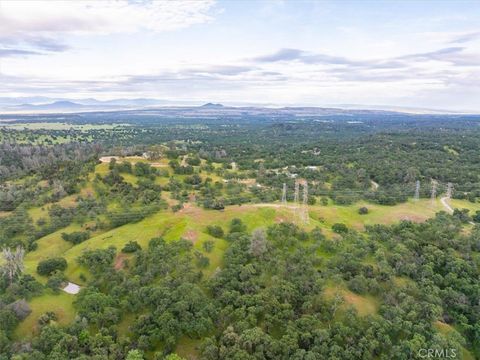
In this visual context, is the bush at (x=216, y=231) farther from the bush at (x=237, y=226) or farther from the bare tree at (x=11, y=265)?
the bare tree at (x=11, y=265)

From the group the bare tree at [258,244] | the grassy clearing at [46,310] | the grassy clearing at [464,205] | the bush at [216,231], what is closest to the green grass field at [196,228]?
the grassy clearing at [46,310]

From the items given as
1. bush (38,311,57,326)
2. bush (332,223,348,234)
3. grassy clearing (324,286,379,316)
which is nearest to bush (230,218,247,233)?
bush (332,223,348,234)

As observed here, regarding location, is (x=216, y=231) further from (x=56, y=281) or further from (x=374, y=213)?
(x=374, y=213)

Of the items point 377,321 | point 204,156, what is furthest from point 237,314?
point 204,156

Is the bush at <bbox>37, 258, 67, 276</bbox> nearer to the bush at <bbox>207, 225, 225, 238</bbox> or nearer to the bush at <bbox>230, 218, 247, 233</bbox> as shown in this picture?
the bush at <bbox>207, 225, 225, 238</bbox>

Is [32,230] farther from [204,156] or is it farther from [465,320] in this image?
[465,320]

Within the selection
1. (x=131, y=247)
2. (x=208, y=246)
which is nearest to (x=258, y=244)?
(x=208, y=246)
